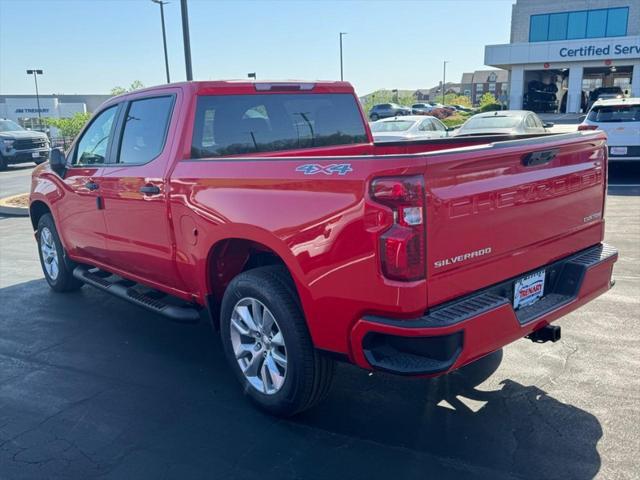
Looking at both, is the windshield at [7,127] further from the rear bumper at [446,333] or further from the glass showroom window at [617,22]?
the glass showroom window at [617,22]

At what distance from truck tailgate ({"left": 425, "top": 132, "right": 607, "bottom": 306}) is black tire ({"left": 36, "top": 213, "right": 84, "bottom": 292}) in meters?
4.58

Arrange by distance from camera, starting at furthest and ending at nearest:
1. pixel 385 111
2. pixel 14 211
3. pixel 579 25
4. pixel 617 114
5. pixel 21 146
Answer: pixel 385 111 < pixel 579 25 < pixel 21 146 < pixel 617 114 < pixel 14 211

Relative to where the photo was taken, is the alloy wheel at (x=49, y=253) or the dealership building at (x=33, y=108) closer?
the alloy wheel at (x=49, y=253)

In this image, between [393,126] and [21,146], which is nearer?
[393,126]

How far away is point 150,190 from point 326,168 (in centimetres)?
179

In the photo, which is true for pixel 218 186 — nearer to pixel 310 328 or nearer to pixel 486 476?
pixel 310 328

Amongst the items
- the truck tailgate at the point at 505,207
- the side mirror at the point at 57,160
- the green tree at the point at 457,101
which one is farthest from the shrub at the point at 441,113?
the truck tailgate at the point at 505,207

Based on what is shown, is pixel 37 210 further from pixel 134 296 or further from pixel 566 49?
pixel 566 49

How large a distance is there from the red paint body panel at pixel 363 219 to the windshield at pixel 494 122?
38.1ft

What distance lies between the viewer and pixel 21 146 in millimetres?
22656

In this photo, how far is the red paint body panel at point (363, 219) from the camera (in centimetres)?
283

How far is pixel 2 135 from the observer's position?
22609mm

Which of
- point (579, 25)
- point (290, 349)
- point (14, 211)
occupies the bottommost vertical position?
point (14, 211)

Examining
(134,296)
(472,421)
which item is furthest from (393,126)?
(472,421)
